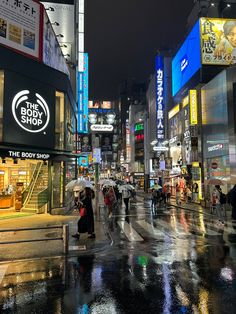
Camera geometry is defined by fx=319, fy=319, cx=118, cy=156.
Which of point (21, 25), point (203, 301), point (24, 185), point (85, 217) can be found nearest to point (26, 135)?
point (21, 25)

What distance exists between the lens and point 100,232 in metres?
13.2

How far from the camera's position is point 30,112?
59.3ft

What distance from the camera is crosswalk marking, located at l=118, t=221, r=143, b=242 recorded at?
12.3 meters

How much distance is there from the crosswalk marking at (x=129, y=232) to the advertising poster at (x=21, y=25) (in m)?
10.7

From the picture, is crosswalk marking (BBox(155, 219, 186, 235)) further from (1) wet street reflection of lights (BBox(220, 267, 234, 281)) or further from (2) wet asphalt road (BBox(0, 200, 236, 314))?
(1) wet street reflection of lights (BBox(220, 267, 234, 281))

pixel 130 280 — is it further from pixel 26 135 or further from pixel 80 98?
pixel 80 98

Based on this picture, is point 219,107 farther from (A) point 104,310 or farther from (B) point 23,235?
(A) point 104,310

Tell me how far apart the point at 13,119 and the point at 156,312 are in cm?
1390

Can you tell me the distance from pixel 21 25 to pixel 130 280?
15.6 metres

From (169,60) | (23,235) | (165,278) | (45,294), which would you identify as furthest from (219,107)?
(169,60)

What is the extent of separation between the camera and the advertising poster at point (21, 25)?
1678cm

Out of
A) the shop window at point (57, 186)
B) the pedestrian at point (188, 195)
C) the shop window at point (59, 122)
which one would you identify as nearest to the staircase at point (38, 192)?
the shop window at point (57, 186)

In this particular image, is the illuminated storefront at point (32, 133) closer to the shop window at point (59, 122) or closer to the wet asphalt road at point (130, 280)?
the shop window at point (59, 122)

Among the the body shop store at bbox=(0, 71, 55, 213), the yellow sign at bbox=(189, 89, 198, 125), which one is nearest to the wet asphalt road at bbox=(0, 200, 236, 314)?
the the body shop store at bbox=(0, 71, 55, 213)
